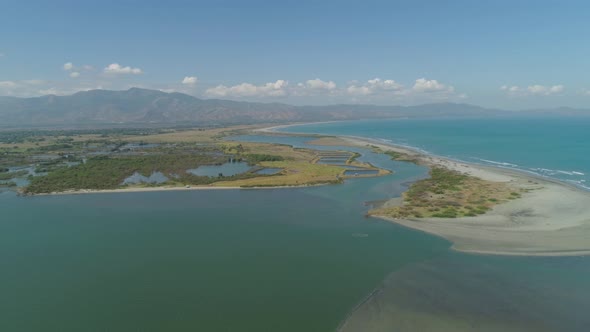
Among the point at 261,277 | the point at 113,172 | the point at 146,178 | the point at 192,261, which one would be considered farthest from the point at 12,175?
the point at 261,277

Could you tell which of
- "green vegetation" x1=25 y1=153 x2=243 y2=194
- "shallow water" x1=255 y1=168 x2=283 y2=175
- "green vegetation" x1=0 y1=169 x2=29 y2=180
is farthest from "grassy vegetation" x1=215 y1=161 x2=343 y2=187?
"green vegetation" x1=0 y1=169 x2=29 y2=180

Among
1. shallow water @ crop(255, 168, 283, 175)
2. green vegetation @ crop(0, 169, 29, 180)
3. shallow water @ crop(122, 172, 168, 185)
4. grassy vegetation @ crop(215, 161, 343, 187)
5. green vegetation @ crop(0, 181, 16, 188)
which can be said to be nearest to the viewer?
green vegetation @ crop(0, 181, 16, 188)

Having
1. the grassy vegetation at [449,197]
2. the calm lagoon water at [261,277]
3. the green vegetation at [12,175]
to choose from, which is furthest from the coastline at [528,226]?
the green vegetation at [12,175]

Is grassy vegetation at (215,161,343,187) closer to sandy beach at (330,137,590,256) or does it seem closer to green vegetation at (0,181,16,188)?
sandy beach at (330,137,590,256)

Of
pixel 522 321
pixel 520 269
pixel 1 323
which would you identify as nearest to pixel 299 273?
pixel 522 321

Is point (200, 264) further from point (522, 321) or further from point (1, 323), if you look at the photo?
point (522, 321)

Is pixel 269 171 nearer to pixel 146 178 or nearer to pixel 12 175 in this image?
pixel 146 178
